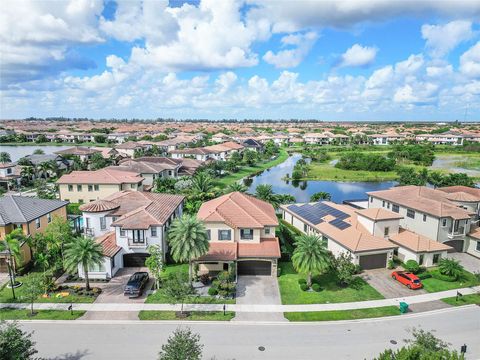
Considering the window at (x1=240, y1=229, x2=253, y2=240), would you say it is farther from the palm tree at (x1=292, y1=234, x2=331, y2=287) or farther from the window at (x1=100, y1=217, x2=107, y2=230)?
the window at (x1=100, y1=217, x2=107, y2=230)

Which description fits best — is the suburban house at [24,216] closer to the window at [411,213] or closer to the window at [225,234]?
the window at [225,234]

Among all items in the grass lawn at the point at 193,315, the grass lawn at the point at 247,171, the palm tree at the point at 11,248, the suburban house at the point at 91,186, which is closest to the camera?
the grass lawn at the point at 193,315

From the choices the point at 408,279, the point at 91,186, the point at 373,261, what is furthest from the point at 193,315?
the point at 91,186

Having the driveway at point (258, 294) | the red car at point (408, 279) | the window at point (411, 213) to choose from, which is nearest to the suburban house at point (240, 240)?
the driveway at point (258, 294)

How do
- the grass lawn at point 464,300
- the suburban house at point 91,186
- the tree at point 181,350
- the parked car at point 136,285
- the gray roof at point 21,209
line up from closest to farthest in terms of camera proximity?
1. the tree at point 181,350
2. the grass lawn at point 464,300
3. the parked car at point 136,285
4. the gray roof at point 21,209
5. the suburban house at point 91,186

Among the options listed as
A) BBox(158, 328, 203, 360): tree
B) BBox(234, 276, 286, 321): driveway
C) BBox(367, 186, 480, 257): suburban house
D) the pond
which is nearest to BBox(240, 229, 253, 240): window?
BBox(234, 276, 286, 321): driveway

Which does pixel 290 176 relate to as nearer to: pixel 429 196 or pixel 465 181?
pixel 465 181
